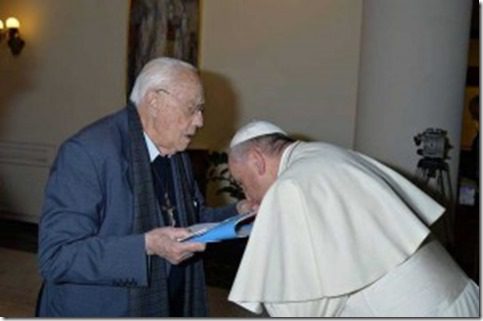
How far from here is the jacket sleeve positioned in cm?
174

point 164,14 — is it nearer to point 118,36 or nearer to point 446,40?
point 118,36

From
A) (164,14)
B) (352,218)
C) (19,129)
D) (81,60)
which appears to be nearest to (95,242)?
(352,218)

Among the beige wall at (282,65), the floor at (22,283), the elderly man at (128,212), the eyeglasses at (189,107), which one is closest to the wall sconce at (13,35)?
the floor at (22,283)

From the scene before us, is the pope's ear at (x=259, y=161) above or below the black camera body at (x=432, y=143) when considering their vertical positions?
above

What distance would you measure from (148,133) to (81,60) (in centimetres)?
486

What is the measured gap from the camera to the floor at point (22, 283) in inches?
161

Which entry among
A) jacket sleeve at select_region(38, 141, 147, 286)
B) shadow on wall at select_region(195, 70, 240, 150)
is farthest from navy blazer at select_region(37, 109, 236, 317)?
shadow on wall at select_region(195, 70, 240, 150)

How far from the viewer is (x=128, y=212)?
1884mm

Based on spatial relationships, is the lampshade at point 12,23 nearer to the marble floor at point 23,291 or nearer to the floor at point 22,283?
the floor at point 22,283

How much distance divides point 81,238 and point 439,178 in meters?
2.94

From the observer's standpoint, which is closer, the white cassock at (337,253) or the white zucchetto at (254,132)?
the white cassock at (337,253)

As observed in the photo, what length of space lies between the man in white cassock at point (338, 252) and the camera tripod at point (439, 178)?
2.34 metres

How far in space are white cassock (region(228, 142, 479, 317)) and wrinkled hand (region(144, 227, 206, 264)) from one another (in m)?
0.19

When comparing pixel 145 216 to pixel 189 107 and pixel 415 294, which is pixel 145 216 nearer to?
pixel 189 107
